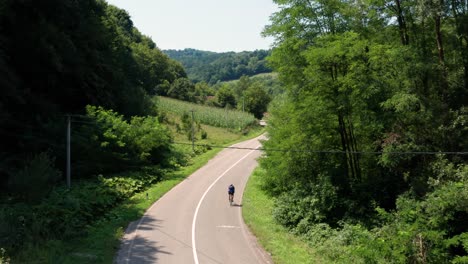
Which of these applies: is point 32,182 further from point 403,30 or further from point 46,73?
point 403,30

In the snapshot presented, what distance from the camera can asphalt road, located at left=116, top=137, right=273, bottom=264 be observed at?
1644 cm

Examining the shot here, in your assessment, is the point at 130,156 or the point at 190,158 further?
the point at 190,158

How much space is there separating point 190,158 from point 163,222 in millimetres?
21921

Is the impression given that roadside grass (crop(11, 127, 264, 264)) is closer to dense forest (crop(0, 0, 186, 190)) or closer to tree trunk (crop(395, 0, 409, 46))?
dense forest (crop(0, 0, 186, 190))

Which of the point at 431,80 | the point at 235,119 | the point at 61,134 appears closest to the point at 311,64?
the point at 431,80

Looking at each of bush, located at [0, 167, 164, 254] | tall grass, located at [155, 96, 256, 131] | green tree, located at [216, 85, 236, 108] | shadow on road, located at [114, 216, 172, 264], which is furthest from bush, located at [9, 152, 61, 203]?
green tree, located at [216, 85, 236, 108]

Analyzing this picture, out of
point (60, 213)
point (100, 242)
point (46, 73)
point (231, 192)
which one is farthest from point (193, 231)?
point (46, 73)

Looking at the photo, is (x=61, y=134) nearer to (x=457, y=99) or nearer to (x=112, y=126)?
(x=112, y=126)

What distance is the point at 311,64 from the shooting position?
858 inches

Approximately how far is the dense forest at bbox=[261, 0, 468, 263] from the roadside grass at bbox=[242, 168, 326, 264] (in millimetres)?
798

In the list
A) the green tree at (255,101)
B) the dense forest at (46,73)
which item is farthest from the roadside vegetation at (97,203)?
the green tree at (255,101)

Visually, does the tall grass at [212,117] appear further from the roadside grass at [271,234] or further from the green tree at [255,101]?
the roadside grass at [271,234]

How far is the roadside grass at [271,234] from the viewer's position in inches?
638

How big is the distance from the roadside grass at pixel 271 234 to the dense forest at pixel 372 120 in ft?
2.62
